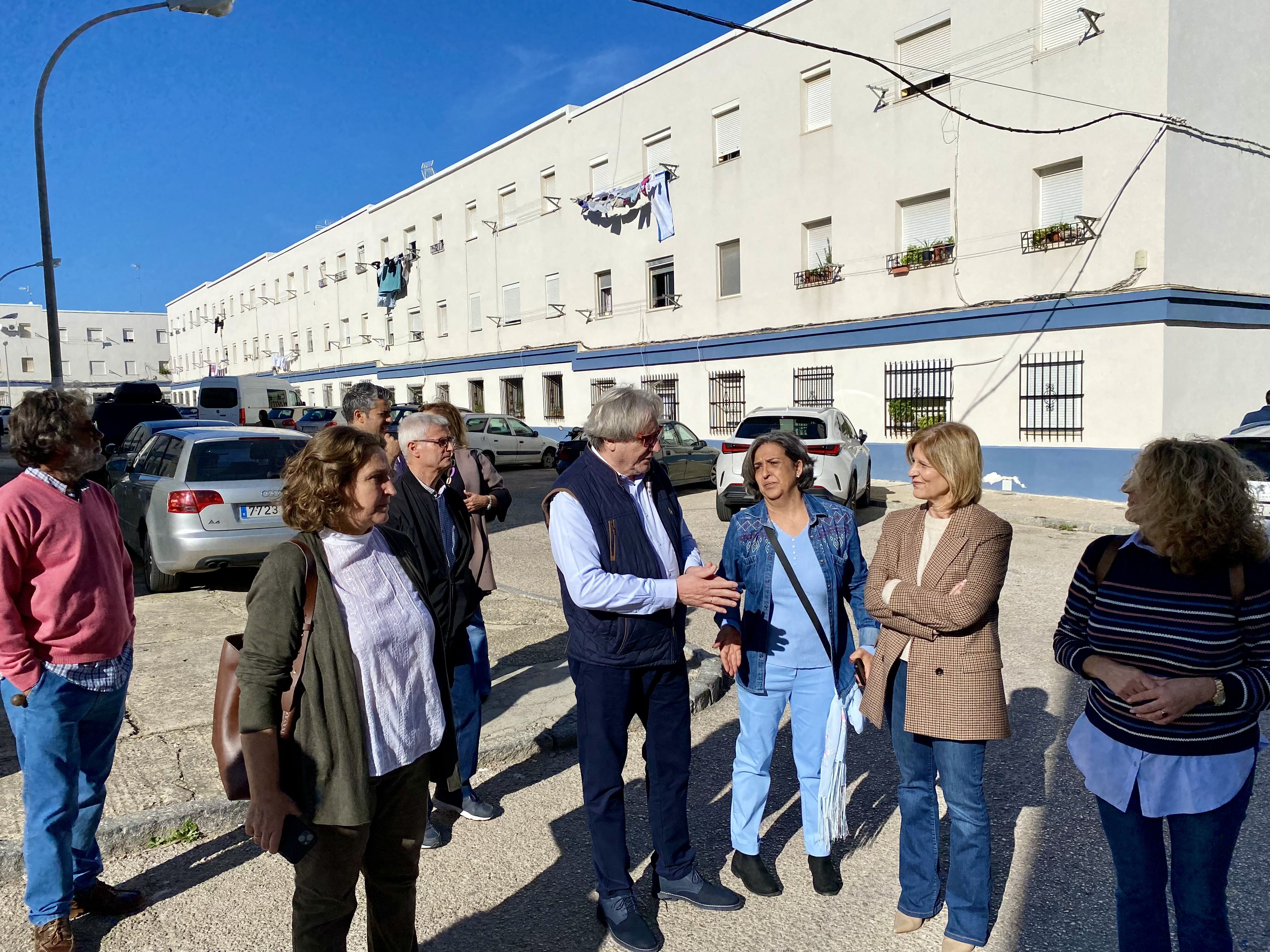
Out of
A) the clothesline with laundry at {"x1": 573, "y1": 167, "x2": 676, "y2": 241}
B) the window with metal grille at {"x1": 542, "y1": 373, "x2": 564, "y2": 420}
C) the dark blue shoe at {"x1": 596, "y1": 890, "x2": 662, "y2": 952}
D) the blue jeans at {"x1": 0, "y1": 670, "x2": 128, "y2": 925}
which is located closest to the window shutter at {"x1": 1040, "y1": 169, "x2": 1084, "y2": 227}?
the clothesline with laundry at {"x1": 573, "y1": 167, "x2": 676, "y2": 241}

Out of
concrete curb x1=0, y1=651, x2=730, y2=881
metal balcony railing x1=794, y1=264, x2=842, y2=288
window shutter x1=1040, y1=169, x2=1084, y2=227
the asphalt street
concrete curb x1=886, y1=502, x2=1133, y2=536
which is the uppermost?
window shutter x1=1040, y1=169, x2=1084, y2=227

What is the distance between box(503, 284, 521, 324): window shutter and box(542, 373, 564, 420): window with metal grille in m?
2.56

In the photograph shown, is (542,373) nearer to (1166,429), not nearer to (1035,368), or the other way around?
(1035,368)

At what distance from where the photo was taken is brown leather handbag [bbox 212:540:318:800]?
220 cm

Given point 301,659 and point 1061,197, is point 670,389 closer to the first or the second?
point 1061,197

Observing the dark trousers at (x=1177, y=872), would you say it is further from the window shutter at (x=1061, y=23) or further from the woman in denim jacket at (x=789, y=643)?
the window shutter at (x=1061, y=23)

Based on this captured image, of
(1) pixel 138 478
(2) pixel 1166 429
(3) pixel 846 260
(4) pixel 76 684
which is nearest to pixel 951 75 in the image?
(3) pixel 846 260

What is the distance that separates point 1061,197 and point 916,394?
4.38 meters

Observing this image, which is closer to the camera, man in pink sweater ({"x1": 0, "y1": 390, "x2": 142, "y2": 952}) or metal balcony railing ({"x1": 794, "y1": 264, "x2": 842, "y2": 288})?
man in pink sweater ({"x1": 0, "y1": 390, "x2": 142, "y2": 952})

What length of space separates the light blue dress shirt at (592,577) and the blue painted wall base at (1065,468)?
12726 millimetres

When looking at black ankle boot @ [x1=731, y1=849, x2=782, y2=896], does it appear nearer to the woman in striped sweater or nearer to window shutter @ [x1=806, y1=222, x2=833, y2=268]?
the woman in striped sweater

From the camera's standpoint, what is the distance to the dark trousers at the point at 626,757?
3061 mm

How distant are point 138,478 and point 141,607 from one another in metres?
1.63

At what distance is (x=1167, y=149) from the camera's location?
14.1 meters
